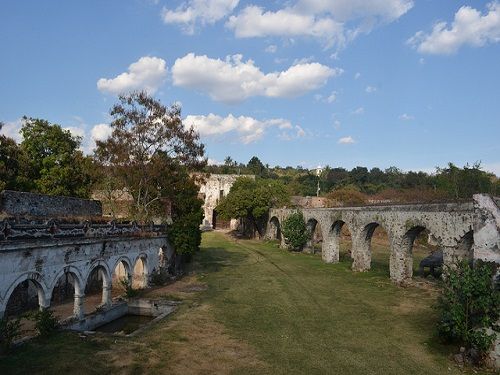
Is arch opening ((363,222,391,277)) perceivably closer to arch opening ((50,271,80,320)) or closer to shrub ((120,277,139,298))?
shrub ((120,277,139,298))

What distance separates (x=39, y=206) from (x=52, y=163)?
10.8 meters

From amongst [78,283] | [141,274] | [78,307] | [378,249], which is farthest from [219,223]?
[78,307]

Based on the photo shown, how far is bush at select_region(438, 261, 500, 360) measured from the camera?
32.3 ft

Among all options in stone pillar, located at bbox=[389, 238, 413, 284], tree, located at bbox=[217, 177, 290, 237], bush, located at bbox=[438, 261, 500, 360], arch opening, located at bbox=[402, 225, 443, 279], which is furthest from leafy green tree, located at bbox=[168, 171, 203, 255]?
tree, located at bbox=[217, 177, 290, 237]

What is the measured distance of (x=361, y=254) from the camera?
23.5m

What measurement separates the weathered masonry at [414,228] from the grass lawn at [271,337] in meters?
1.92

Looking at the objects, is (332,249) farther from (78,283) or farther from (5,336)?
(5,336)

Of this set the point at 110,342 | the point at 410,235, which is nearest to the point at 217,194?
the point at 410,235

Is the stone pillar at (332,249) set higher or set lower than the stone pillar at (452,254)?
lower

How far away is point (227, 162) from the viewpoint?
81750mm

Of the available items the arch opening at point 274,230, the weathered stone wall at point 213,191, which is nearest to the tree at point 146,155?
the arch opening at point 274,230

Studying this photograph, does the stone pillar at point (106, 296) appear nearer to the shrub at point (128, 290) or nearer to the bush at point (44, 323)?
the shrub at point (128, 290)

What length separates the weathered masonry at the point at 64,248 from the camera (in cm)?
1038

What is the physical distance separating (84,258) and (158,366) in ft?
18.3
